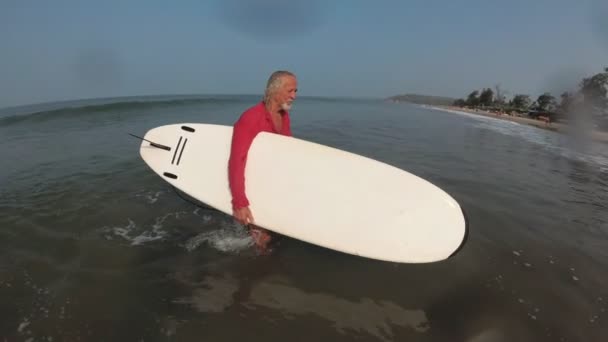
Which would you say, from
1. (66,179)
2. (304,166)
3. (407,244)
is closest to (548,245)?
(407,244)

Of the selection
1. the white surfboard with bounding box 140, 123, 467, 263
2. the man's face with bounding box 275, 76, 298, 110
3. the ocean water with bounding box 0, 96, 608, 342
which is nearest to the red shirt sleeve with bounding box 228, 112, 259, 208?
the white surfboard with bounding box 140, 123, 467, 263

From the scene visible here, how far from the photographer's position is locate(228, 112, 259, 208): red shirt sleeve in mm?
3230

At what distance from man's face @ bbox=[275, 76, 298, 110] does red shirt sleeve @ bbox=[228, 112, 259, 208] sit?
39 centimetres

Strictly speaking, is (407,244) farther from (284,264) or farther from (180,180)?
(180,180)

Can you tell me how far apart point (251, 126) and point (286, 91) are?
0.58 m

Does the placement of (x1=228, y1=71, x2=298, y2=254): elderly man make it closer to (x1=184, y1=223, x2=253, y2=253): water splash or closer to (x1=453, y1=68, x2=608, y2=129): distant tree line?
(x1=184, y1=223, x2=253, y2=253): water splash

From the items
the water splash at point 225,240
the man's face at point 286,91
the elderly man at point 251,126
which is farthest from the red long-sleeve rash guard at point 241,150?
the water splash at point 225,240

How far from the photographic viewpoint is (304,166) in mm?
3496

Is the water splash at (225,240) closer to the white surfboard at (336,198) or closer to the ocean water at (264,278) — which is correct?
the ocean water at (264,278)

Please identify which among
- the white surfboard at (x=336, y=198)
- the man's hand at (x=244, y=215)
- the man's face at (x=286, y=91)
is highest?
the man's face at (x=286, y=91)

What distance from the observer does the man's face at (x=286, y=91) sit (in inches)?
133

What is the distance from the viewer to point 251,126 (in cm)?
333

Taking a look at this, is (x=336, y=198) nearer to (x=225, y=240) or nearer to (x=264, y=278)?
(x=264, y=278)

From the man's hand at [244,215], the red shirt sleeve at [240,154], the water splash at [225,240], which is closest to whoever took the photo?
the red shirt sleeve at [240,154]
